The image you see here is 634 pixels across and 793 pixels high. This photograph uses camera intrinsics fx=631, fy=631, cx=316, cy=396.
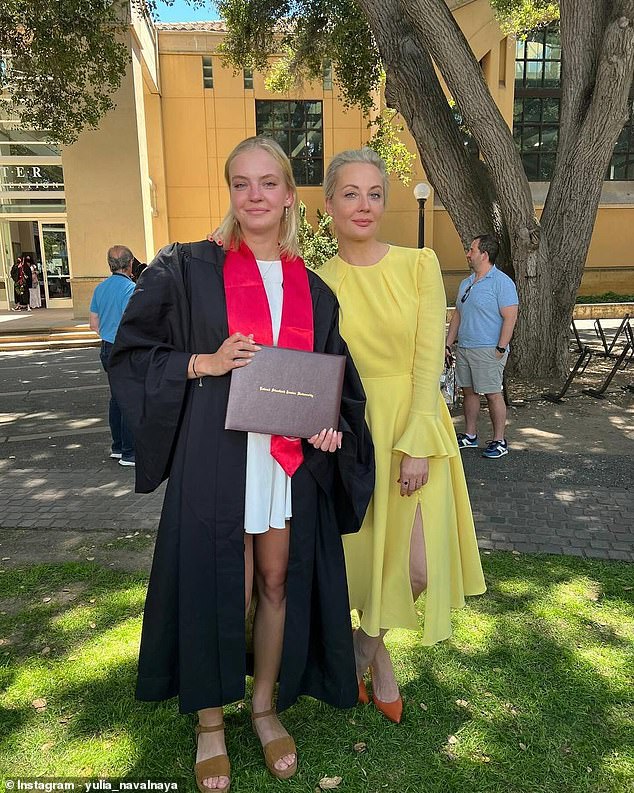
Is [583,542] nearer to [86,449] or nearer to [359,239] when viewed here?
[359,239]

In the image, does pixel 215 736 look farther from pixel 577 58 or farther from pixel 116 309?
pixel 577 58

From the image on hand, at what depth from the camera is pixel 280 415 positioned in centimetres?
196

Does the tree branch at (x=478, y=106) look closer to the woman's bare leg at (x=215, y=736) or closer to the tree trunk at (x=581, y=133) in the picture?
the tree trunk at (x=581, y=133)

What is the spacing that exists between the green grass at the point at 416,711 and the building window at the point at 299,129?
77.5ft

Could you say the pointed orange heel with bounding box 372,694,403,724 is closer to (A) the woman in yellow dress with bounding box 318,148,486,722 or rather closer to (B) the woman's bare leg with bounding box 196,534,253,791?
(A) the woman in yellow dress with bounding box 318,148,486,722

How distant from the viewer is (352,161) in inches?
89.9

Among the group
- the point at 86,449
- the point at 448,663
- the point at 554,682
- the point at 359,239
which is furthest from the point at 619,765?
the point at 86,449

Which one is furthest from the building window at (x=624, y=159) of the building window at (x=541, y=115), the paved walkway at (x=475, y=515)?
the paved walkway at (x=475, y=515)

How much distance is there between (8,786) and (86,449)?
467 cm

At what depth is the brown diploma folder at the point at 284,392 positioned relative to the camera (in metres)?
1.92

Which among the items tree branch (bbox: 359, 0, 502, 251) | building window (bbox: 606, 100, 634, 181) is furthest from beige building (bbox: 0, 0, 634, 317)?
tree branch (bbox: 359, 0, 502, 251)

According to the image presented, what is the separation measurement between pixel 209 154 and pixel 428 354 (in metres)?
24.4

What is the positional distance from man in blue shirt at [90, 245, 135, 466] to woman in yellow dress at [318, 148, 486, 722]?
3.98 metres

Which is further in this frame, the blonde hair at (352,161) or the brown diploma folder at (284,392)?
the blonde hair at (352,161)
